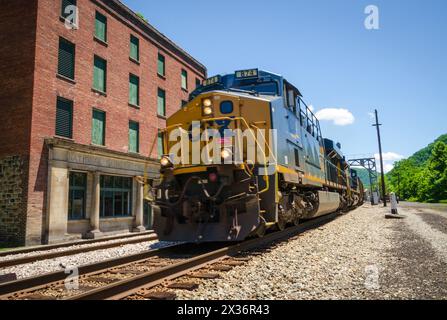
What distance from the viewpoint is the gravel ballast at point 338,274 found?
395 cm

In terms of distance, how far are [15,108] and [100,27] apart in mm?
6358

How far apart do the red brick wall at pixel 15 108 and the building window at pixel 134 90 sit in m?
5.75

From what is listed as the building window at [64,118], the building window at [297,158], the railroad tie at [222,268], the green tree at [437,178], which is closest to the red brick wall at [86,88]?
the building window at [64,118]

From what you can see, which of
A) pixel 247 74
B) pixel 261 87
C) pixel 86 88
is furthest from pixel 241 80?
pixel 86 88

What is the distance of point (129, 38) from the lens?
18.5 metres

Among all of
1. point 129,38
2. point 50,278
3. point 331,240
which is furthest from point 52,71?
point 331,240

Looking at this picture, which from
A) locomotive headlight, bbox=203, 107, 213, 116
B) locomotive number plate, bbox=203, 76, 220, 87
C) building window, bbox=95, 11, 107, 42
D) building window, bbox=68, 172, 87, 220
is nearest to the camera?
locomotive headlight, bbox=203, 107, 213, 116

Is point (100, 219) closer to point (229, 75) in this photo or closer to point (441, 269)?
point (229, 75)

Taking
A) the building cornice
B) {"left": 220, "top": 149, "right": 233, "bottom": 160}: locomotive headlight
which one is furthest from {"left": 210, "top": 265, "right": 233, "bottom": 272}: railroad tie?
the building cornice

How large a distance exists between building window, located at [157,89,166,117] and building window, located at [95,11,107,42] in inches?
191

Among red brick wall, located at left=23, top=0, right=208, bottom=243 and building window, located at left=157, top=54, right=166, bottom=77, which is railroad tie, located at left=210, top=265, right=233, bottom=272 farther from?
building window, located at left=157, top=54, right=166, bottom=77

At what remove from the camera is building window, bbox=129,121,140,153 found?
1800 centimetres

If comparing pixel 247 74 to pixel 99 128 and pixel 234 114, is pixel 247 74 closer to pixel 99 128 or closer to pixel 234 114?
pixel 234 114
